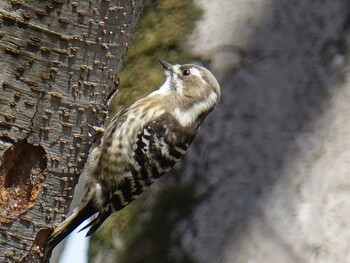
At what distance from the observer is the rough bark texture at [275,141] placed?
16.8 ft

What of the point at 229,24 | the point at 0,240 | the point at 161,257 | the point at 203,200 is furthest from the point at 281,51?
the point at 0,240

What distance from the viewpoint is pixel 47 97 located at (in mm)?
3930

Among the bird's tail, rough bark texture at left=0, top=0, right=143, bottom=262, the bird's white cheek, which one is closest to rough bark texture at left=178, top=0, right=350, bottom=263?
the bird's white cheek

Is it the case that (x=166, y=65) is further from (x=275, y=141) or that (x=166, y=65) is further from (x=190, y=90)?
(x=275, y=141)

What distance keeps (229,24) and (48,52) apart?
76.4 inches

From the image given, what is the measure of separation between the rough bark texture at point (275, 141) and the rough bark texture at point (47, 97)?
127 cm

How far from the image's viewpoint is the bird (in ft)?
16.9

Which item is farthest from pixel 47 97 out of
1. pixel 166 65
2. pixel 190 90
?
pixel 190 90

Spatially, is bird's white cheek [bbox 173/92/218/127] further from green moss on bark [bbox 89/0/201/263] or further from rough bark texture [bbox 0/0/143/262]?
rough bark texture [bbox 0/0/143/262]

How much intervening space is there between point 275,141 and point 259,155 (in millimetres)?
119

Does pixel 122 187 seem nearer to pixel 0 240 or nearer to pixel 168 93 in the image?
pixel 168 93

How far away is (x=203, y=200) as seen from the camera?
5316 millimetres

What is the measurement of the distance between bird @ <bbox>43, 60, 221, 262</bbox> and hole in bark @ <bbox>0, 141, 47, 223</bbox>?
989 millimetres

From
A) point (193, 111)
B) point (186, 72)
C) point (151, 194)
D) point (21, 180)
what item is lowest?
point (151, 194)
